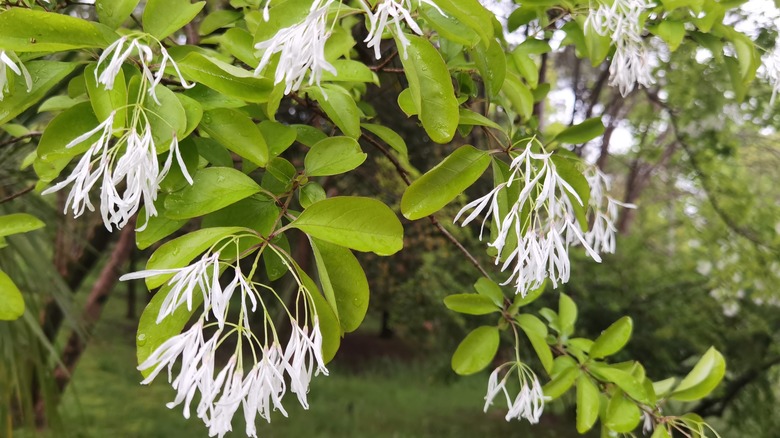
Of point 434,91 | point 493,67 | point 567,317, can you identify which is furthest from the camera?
point 567,317

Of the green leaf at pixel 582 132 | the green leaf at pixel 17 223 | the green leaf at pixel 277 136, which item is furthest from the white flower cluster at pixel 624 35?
the green leaf at pixel 17 223

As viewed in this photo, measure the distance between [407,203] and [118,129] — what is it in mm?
192

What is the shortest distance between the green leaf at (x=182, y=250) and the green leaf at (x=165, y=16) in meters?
0.16

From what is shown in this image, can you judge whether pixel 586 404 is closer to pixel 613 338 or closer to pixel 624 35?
pixel 613 338

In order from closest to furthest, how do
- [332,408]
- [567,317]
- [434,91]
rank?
[434,91] → [567,317] → [332,408]

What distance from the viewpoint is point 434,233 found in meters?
2.72

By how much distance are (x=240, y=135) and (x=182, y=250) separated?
0.33 feet

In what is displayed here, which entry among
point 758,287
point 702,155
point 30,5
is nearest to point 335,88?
point 30,5

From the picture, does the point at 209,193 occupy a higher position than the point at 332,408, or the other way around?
the point at 209,193

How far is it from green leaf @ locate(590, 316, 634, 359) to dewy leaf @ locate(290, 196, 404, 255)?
404mm

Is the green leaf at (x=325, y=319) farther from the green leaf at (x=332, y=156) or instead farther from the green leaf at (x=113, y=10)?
the green leaf at (x=113, y=10)

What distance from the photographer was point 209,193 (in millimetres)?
420

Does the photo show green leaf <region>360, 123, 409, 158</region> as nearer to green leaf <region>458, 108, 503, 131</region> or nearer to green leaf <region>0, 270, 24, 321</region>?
green leaf <region>458, 108, 503, 131</region>

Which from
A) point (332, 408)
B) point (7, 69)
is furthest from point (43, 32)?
point (332, 408)
